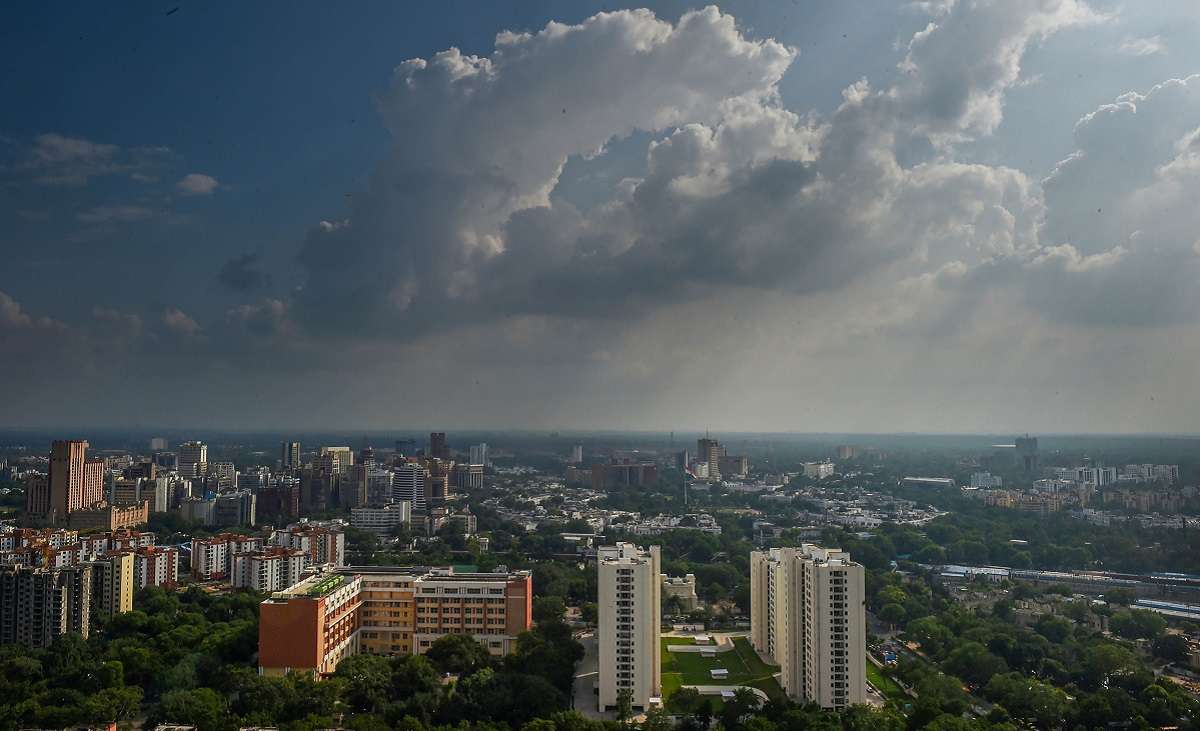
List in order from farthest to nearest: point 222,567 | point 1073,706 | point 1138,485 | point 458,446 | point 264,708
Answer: point 458,446, point 1138,485, point 222,567, point 1073,706, point 264,708

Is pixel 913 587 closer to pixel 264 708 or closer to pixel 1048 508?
pixel 1048 508

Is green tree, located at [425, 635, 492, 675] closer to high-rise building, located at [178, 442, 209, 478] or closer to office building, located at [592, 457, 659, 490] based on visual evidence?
high-rise building, located at [178, 442, 209, 478]

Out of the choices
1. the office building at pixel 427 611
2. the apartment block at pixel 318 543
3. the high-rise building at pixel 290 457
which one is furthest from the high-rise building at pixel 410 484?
the office building at pixel 427 611

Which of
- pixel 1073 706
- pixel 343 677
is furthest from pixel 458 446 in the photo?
pixel 1073 706

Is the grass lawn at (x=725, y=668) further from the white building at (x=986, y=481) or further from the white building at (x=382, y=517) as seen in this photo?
the white building at (x=986, y=481)

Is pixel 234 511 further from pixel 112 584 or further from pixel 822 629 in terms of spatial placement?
pixel 822 629

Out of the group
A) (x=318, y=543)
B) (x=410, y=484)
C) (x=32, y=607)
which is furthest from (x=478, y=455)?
(x=32, y=607)
